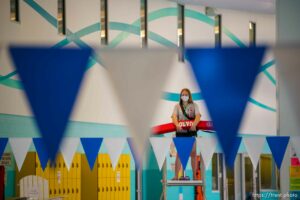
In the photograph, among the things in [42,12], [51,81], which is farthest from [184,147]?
[42,12]

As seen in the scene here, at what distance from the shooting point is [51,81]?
13.1 ft

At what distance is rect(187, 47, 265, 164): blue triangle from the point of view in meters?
3.79

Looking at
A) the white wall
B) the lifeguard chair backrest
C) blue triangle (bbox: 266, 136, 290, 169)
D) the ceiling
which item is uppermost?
the ceiling

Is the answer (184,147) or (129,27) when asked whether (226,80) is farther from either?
(129,27)

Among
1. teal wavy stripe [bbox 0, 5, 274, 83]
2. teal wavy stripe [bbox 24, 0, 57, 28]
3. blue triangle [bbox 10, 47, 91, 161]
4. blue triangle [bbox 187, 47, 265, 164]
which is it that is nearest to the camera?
blue triangle [bbox 187, 47, 265, 164]

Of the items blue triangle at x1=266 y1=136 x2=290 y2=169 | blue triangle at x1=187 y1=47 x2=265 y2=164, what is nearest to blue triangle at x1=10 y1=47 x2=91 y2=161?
blue triangle at x1=187 y1=47 x2=265 y2=164

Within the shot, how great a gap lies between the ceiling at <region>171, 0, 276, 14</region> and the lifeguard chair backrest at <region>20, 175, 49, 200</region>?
3.74m

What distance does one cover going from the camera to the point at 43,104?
4.00 meters

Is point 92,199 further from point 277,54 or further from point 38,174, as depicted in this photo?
point 277,54

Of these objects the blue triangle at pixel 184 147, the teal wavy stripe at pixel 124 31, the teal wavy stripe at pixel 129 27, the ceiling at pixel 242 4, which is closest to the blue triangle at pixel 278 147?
the blue triangle at pixel 184 147

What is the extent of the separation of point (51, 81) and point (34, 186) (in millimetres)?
3555

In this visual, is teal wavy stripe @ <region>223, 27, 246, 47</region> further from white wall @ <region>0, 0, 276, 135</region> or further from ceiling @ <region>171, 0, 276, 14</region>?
ceiling @ <region>171, 0, 276, 14</region>

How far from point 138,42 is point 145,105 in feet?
17.4

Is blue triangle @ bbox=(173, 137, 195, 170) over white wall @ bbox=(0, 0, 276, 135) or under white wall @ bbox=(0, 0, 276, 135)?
under
